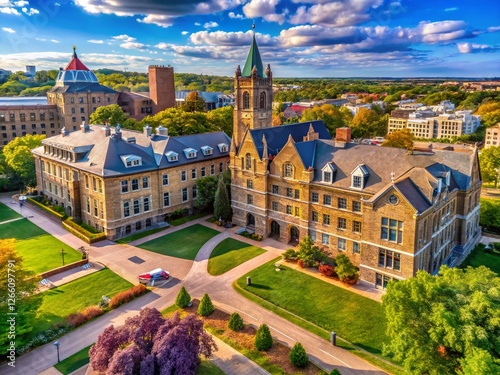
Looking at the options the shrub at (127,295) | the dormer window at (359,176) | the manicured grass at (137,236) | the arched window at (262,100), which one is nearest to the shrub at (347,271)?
the dormer window at (359,176)

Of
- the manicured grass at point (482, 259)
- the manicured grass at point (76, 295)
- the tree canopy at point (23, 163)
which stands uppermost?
the tree canopy at point (23, 163)

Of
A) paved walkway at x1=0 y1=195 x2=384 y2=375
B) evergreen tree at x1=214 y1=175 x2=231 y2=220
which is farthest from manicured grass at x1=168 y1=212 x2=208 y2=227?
evergreen tree at x1=214 y1=175 x2=231 y2=220

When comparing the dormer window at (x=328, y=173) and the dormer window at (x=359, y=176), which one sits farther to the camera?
the dormer window at (x=328, y=173)

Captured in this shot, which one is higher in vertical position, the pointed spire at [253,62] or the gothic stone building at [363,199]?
the pointed spire at [253,62]

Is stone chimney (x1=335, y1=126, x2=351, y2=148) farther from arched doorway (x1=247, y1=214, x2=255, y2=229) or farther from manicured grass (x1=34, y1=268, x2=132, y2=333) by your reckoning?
manicured grass (x1=34, y1=268, x2=132, y2=333)

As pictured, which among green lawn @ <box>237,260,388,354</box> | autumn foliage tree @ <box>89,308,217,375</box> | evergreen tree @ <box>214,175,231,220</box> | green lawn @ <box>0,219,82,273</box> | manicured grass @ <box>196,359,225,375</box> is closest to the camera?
autumn foliage tree @ <box>89,308,217,375</box>

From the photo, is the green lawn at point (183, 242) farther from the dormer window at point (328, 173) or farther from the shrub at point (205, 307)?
the dormer window at point (328, 173)

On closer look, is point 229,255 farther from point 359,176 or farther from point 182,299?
point 359,176

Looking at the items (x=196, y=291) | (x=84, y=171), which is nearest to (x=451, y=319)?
(x=196, y=291)
